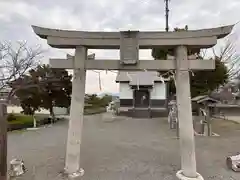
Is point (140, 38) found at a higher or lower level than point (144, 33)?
lower

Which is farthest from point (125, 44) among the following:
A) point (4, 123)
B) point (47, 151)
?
point (47, 151)

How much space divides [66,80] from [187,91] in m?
16.3

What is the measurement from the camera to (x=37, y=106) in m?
19.6

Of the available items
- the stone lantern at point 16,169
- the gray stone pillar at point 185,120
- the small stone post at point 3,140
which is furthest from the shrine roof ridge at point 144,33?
the stone lantern at point 16,169

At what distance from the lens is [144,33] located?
627 centimetres

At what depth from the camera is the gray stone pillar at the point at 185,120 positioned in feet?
19.6

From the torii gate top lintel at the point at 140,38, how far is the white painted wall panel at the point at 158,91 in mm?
21389

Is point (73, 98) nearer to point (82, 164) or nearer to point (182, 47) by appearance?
point (82, 164)

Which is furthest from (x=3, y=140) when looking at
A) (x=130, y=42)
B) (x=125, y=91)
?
(x=125, y=91)

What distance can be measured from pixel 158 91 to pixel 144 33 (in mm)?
21743

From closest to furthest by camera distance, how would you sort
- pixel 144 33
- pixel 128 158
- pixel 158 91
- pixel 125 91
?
pixel 144 33 → pixel 128 158 → pixel 158 91 → pixel 125 91

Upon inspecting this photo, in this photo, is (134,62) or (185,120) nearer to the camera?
(185,120)

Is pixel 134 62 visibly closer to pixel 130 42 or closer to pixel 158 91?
pixel 130 42

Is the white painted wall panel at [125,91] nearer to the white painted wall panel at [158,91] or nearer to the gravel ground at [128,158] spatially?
the white painted wall panel at [158,91]
